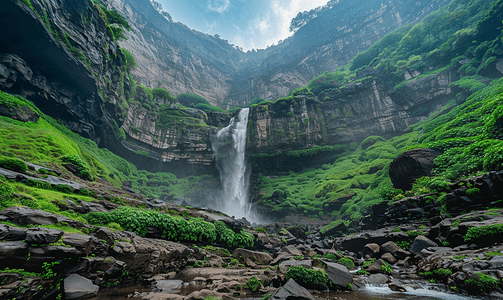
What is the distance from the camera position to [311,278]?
17.5 ft

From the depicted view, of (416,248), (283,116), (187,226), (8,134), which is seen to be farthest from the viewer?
(283,116)

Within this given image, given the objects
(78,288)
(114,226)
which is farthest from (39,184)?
(78,288)

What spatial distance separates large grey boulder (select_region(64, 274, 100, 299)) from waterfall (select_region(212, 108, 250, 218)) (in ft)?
112

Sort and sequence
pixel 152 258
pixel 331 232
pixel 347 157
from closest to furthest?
1. pixel 152 258
2. pixel 331 232
3. pixel 347 157

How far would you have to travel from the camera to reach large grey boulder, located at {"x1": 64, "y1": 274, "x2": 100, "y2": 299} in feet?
12.8

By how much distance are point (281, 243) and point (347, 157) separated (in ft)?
93.0

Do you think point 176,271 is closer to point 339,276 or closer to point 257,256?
point 257,256

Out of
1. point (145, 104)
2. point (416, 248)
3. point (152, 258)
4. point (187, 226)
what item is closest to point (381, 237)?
point (416, 248)

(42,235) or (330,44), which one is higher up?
(330,44)

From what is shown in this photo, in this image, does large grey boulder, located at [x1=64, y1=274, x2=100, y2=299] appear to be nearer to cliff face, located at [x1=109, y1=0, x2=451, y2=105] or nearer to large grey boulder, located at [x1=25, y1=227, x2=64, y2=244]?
large grey boulder, located at [x1=25, y1=227, x2=64, y2=244]

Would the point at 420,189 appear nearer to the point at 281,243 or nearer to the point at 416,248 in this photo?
the point at 416,248

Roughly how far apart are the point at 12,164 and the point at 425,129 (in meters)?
33.9

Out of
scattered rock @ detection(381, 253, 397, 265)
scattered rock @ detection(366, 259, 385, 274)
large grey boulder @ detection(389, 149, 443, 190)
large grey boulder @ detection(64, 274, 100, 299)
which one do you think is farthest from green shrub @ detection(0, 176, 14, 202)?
large grey boulder @ detection(389, 149, 443, 190)

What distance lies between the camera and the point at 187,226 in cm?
970
